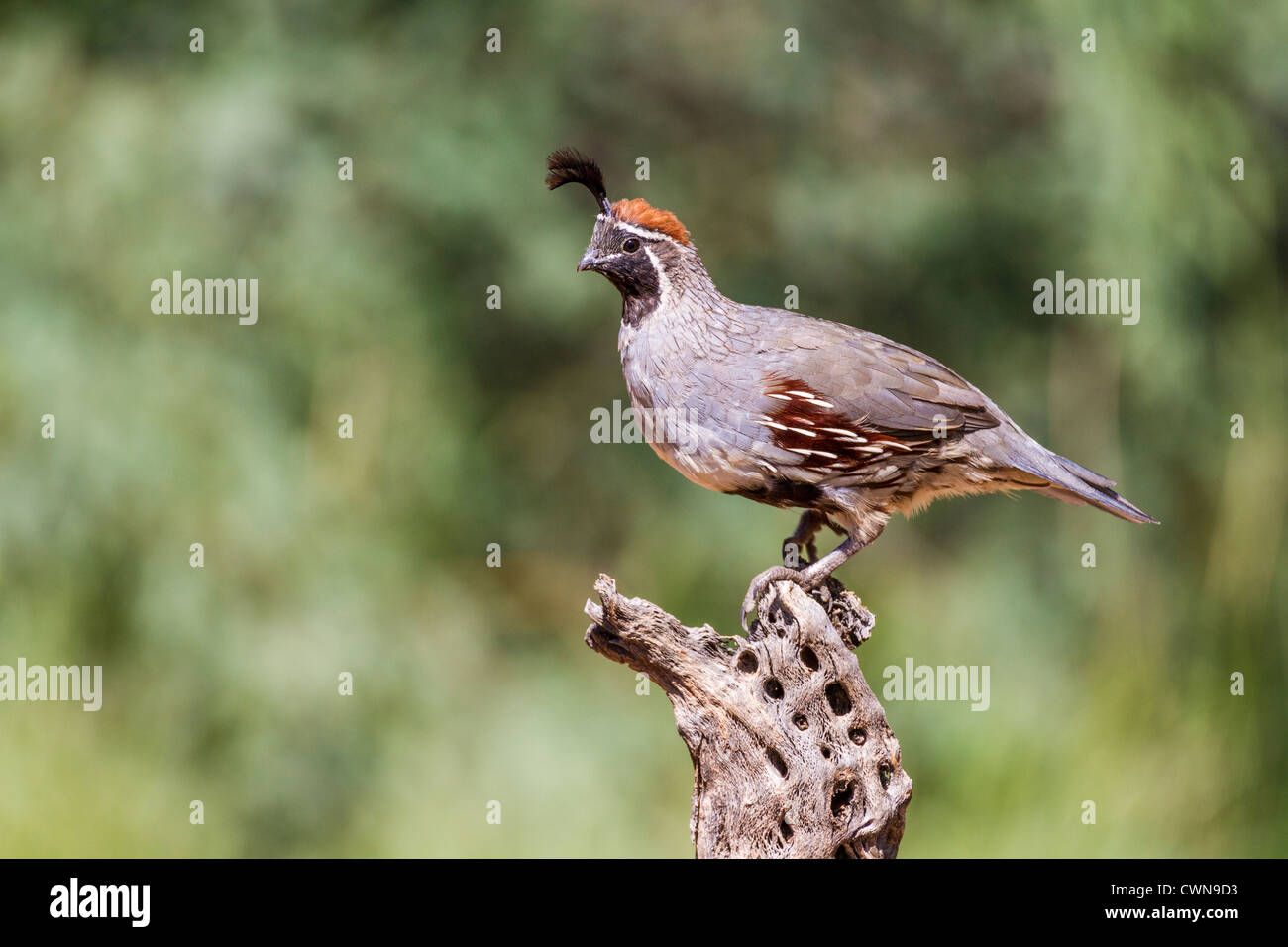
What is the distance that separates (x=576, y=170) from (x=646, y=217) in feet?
1.15

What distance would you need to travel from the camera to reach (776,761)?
3562 mm

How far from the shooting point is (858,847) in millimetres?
3555

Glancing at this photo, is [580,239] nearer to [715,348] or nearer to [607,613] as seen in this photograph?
[715,348]

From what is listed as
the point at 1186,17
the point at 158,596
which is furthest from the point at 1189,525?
the point at 158,596

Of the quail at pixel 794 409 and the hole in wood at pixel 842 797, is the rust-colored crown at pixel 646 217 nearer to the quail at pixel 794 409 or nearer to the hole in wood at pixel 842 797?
the quail at pixel 794 409

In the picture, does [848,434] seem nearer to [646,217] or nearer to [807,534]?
[807,534]

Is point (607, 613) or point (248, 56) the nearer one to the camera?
point (607, 613)

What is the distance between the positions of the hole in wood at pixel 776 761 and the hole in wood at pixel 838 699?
218 millimetres

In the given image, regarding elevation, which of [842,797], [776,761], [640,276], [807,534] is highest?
[640,276]

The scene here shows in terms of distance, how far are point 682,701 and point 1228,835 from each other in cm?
390

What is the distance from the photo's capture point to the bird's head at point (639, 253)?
12.7 ft

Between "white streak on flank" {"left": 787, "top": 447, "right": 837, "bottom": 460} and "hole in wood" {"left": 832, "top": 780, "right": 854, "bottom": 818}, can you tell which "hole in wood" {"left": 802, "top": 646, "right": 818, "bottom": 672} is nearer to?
"hole in wood" {"left": 832, "top": 780, "right": 854, "bottom": 818}
